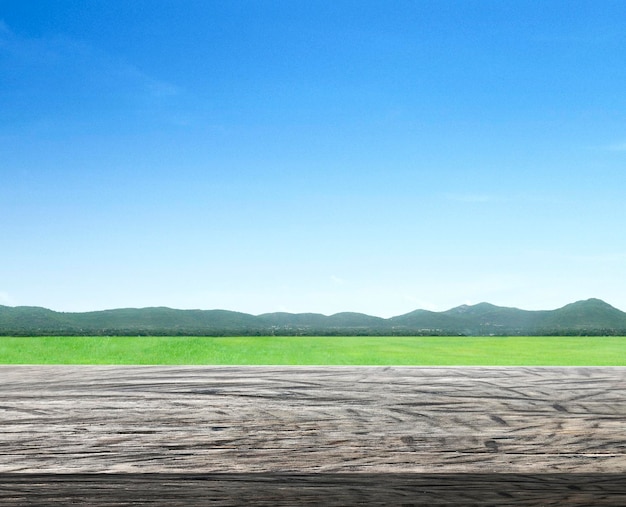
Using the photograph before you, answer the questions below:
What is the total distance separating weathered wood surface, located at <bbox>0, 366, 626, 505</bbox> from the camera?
1.21 metres

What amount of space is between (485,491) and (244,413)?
53 centimetres

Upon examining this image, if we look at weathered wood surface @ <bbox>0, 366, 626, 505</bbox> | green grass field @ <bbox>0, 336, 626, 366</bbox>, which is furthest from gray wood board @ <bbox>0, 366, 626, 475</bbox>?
green grass field @ <bbox>0, 336, 626, 366</bbox>

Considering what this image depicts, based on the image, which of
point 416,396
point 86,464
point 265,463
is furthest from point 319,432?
point 86,464

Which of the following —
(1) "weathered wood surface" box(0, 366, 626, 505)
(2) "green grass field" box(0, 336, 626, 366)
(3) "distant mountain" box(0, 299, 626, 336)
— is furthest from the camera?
(3) "distant mountain" box(0, 299, 626, 336)

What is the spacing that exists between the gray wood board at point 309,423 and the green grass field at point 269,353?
1.32m

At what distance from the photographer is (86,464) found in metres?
1.23

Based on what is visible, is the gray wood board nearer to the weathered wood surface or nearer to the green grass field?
the weathered wood surface

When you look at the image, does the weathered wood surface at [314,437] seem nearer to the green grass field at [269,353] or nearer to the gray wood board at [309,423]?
the gray wood board at [309,423]

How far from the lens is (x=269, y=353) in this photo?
482 centimetres

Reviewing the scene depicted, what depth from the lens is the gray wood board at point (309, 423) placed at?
1248mm

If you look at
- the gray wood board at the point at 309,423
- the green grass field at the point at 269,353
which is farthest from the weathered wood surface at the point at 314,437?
the green grass field at the point at 269,353

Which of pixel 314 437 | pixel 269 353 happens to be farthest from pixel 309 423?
pixel 269 353

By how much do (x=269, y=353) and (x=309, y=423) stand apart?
351 centimetres

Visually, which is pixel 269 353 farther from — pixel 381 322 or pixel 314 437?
pixel 381 322
